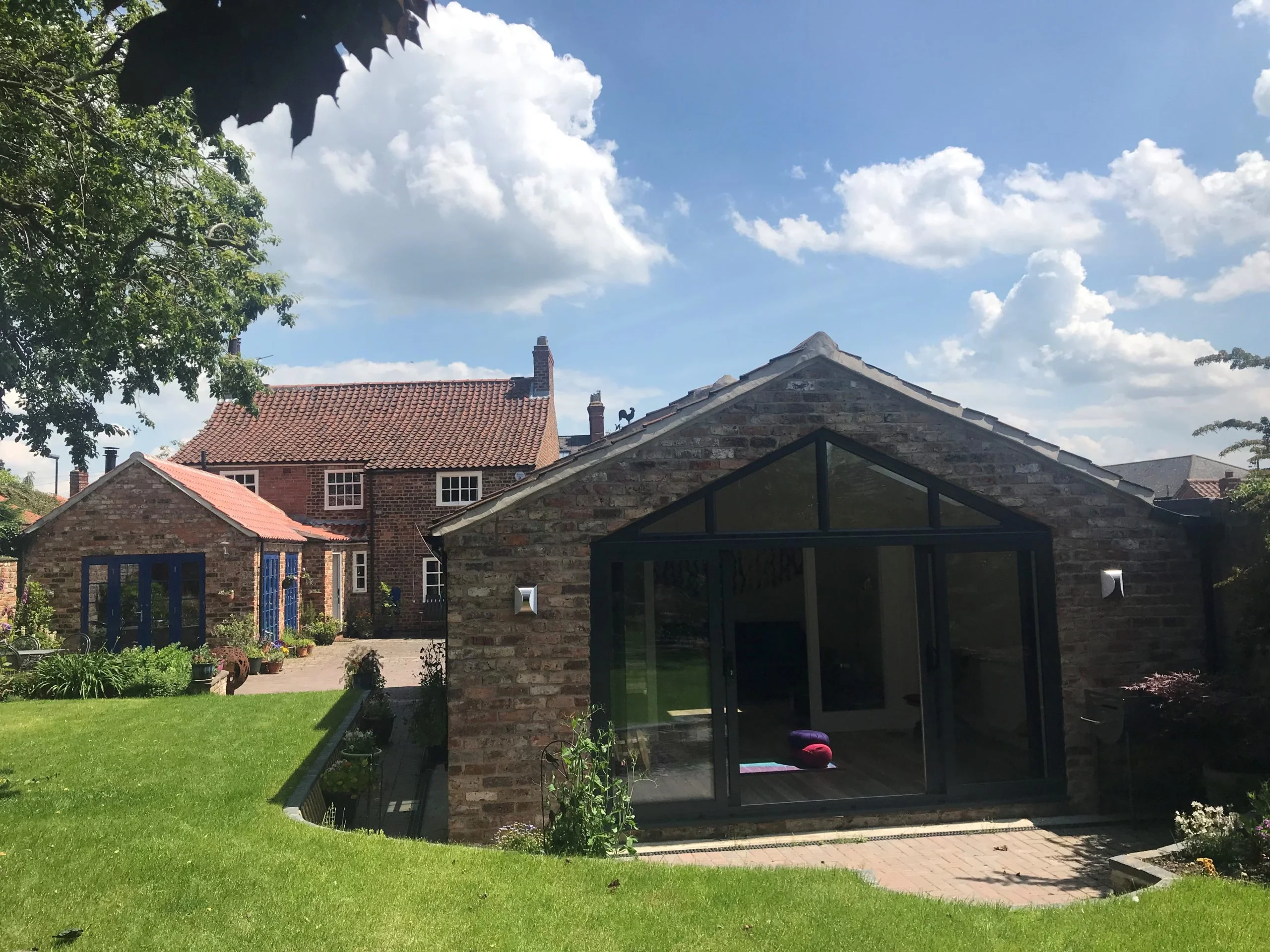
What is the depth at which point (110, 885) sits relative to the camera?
19.5 ft

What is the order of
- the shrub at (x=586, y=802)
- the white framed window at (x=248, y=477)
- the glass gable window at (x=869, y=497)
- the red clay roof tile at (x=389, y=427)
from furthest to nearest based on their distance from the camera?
the white framed window at (x=248, y=477), the red clay roof tile at (x=389, y=427), the glass gable window at (x=869, y=497), the shrub at (x=586, y=802)

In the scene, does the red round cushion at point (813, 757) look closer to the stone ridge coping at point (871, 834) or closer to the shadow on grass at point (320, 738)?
the stone ridge coping at point (871, 834)

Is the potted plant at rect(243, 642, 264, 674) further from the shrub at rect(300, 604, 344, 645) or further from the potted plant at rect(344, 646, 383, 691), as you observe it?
the shrub at rect(300, 604, 344, 645)

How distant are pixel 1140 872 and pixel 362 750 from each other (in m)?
7.48

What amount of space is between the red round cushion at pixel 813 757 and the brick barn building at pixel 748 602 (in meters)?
0.10

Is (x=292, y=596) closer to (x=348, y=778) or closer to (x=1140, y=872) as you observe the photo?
(x=348, y=778)

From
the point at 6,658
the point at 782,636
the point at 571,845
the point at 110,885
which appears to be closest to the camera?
the point at 110,885

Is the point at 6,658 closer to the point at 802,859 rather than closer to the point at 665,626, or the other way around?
the point at 665,626

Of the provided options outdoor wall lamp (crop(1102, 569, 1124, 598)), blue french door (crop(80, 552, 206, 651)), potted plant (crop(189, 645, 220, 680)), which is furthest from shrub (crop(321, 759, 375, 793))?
blue french door (crop(80, 552, 206, 651))

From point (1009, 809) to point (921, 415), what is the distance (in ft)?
13.2

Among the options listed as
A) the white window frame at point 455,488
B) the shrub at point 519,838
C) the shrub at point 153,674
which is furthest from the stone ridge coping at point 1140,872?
the white window frame at point 455,488

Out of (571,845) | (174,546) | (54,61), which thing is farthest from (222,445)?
(571,845)

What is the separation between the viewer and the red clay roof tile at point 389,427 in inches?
1117

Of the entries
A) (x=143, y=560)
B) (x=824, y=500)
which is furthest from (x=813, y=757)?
(x=143, y=560)
